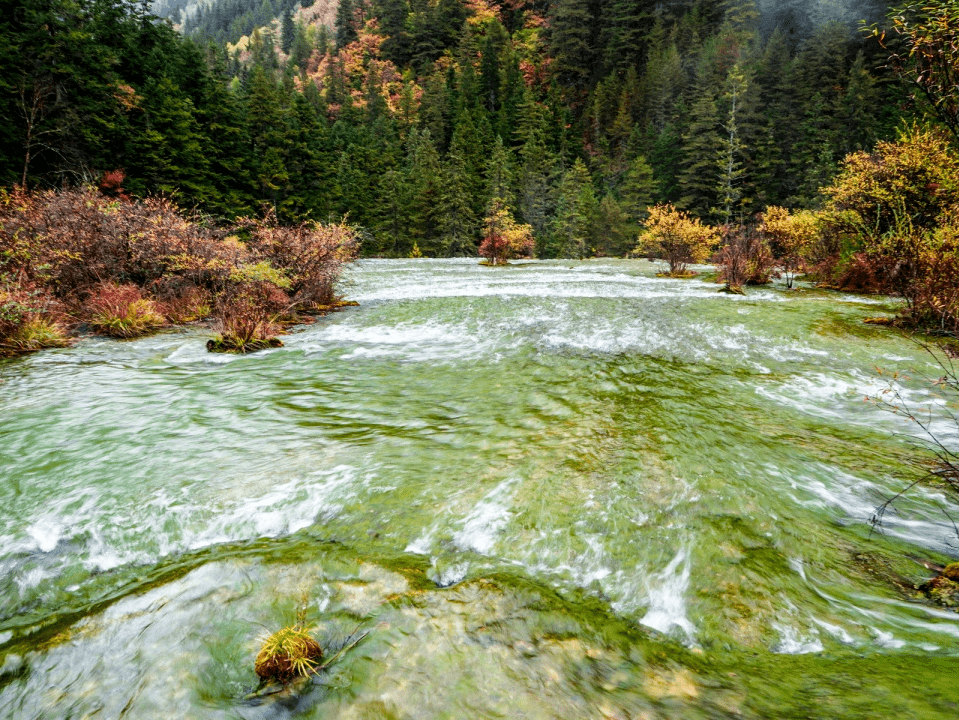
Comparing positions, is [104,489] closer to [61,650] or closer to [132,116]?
[61,650]

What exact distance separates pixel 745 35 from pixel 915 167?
7795 cm

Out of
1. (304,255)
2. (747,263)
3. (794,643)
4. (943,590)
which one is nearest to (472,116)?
(747,263)

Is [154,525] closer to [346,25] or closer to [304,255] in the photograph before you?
[304,255]

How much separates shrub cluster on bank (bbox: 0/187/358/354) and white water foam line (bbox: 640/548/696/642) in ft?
31.9

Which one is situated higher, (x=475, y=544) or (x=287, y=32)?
(x=287, y=32)

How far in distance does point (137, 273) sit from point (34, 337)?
387 cm

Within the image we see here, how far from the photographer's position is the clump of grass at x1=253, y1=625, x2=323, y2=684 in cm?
263

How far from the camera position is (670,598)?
334cm

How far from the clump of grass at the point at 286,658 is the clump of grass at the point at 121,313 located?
1113cm

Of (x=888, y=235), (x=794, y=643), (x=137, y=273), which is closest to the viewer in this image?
(x=794, y=643)

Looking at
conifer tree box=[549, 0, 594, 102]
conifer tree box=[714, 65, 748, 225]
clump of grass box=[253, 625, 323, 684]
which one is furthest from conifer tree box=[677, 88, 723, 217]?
clump of grass box=[253, 625, 323, 684]

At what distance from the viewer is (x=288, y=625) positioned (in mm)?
2986

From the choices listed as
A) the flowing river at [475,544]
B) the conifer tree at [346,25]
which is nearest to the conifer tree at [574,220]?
the flowing river at [475,544]

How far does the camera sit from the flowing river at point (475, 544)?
2607 mm
